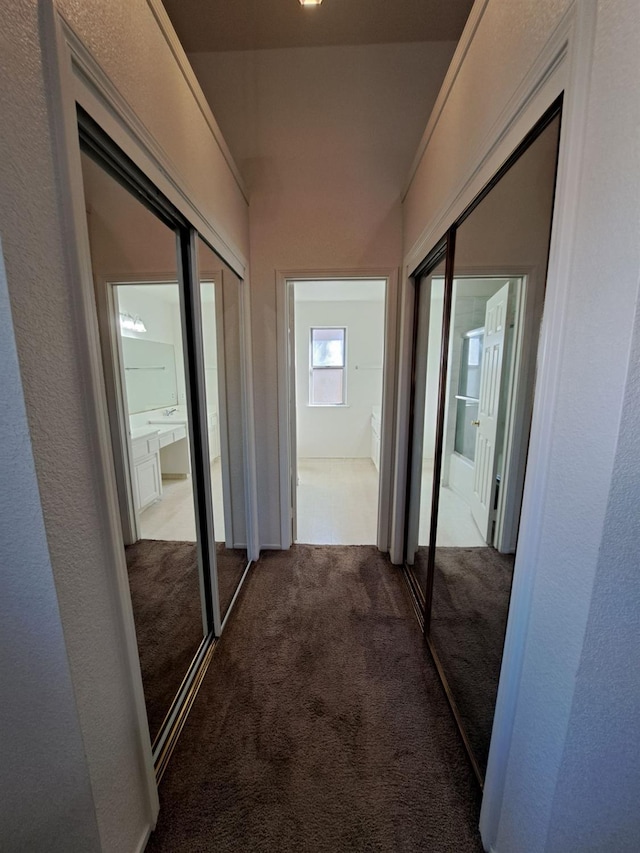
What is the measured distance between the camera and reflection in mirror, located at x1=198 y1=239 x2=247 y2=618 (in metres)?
1.95

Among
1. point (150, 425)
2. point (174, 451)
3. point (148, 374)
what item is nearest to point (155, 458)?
point (174, 451)

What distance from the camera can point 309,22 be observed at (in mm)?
1885

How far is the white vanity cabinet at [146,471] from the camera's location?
55.1 inches

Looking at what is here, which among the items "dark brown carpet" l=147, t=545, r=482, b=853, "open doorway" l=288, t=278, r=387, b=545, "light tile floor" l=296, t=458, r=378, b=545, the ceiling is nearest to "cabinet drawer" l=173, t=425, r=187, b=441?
"dark brown carpet" l=147, t=545, r=482, b=853

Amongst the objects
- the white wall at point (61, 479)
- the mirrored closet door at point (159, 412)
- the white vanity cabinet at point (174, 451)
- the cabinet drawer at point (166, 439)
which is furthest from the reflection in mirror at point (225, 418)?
the white wall at point (61, 479)

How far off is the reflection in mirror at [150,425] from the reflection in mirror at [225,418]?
0.97ft

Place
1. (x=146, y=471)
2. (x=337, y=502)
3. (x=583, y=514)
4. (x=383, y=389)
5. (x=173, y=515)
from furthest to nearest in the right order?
(x=337, y=502)
(x=383, y=389)
(x=173, y=515)
(x=146, y=471)
(x=583, y=514)

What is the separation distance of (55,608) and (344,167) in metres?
2.70

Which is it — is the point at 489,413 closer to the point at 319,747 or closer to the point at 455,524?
the point at 455,524

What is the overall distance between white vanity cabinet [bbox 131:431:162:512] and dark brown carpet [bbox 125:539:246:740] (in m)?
0.19

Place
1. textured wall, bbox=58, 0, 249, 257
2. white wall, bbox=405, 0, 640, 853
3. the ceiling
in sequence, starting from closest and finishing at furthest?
white wall, bbox=405, 0, 640, 853 → textured wall, bbox=58, 0, 249, 257 → the ceiling

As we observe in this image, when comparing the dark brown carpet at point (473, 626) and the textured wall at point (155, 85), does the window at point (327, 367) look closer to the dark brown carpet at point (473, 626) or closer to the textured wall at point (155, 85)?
the textured wall at point (155, 85)

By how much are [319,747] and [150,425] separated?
153 cm

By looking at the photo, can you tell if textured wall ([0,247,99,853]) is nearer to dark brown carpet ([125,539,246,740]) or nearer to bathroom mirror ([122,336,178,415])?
dark brown carpet ([125,539,246,740])
